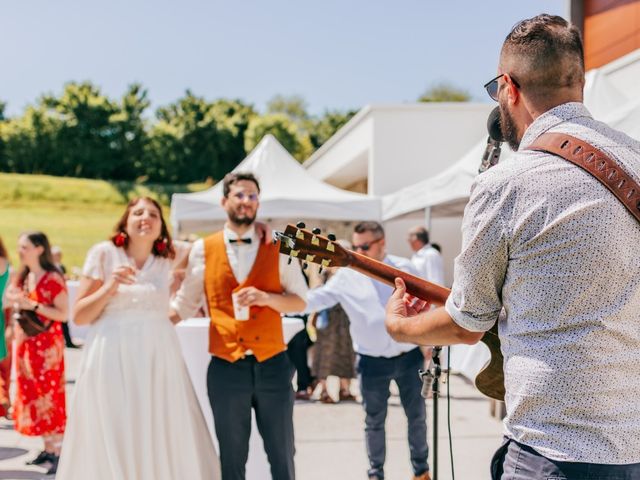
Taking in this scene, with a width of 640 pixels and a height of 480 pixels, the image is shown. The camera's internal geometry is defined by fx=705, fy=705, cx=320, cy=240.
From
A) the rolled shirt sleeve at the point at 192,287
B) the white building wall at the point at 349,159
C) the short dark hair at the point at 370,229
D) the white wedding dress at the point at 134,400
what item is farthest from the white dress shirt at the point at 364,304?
the white building wall at the point at 349,159

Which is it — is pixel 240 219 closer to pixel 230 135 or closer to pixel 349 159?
pixel 349 159

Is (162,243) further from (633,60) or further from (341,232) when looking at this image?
(341,232)

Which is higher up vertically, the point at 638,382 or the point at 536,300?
the point at 536,300

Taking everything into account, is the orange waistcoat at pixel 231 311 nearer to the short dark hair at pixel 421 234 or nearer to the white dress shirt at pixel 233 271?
the white dress shirt at pixel 233 271

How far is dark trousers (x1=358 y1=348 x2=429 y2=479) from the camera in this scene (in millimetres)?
4984

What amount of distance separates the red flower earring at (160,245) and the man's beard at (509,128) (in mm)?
2922

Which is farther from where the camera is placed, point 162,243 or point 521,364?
point 162,243

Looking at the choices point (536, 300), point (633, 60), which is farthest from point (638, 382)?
point (633, 60)

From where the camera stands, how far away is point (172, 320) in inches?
169

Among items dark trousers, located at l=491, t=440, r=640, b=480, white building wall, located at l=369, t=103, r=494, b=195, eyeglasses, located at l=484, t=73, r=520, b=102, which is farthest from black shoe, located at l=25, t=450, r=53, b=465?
white building wall, located at l=369, t=103, r=494, b=195

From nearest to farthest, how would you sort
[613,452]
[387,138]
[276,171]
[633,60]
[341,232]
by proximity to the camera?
[613,452] < [633,60] < [276,171] < [387,138] < [341,232]

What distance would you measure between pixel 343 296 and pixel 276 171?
6997 mm

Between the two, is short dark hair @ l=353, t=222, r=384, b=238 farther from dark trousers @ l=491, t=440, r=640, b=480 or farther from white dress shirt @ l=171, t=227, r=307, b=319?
dark trousers @ l=491, t=440, r=640, b=480

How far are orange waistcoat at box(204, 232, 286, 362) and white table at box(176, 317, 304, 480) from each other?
0.36 m
